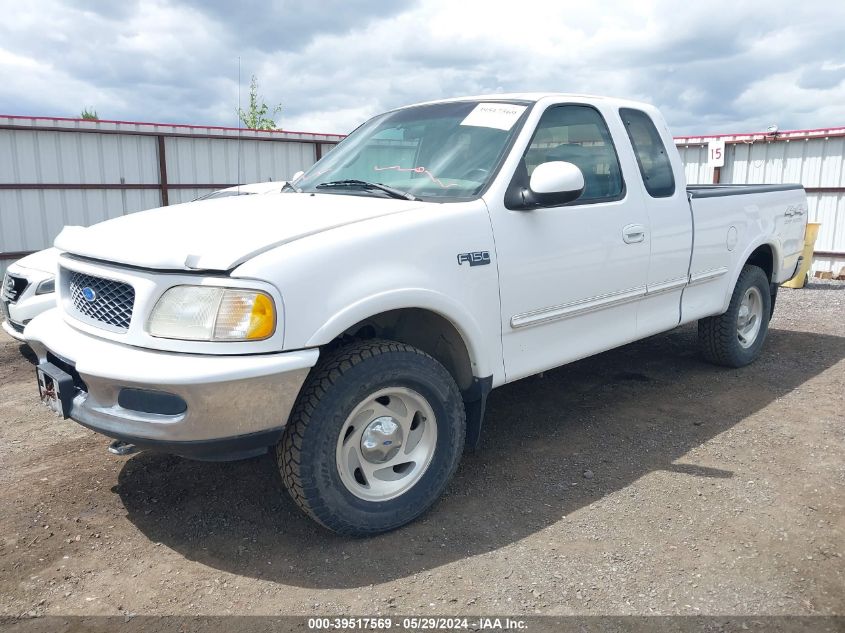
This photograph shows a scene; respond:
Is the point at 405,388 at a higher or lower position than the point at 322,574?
higher

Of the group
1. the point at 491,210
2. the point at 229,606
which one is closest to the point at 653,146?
the point at 491,210

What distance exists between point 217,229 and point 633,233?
7.98 feet

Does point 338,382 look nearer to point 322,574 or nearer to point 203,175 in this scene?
point 322,574

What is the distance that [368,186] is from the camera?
12.1 ft

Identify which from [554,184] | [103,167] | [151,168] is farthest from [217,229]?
[151,168]

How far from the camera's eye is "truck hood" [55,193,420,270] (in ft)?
8.94

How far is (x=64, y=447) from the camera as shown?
4289 millimetres

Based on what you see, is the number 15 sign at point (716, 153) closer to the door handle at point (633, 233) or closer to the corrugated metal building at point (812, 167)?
the corrugated metal building at point (812, 167)

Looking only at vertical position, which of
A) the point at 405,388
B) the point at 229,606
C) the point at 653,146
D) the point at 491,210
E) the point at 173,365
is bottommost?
the point at 229,606

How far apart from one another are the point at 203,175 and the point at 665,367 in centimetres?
1062

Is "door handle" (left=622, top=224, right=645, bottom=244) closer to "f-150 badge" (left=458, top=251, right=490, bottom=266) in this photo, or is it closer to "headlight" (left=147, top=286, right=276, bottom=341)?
"f-150 badge" (left=458, top=251, right=490, bottom=266)

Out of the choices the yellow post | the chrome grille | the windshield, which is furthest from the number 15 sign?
the chrome grille

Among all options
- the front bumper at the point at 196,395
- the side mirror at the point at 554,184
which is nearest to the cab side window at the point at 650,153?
the side mirror at the point at 554,184

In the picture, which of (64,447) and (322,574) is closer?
(322,574)
